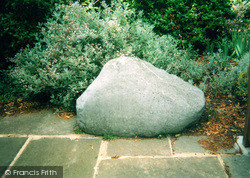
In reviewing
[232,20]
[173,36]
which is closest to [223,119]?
[173,36]

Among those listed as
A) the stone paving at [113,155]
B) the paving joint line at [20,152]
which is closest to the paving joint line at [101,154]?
the stone paving at [113,155]

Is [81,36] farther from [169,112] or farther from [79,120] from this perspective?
[169,112]

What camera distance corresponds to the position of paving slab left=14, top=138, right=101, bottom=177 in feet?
8.16

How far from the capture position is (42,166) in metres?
2.52

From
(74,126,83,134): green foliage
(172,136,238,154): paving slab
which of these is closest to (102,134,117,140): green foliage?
(74,126,83,134): green foliage

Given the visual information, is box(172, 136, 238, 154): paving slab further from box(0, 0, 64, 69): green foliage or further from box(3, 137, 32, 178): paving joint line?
box(0, 0, 64, 69): green foliage

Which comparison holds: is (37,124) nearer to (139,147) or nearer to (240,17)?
(139,147)

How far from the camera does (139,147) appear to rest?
2.80 m

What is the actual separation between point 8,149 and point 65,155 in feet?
2.62

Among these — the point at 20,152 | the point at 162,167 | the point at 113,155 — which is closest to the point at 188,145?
the point at 162,167

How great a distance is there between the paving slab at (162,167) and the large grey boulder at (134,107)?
46cm

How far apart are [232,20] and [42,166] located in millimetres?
5452

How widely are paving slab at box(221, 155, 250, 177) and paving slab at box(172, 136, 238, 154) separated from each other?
109 millimetres

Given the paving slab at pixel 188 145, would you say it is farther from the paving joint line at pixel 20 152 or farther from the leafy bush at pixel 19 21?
the leafy bush at pixel 19 21
